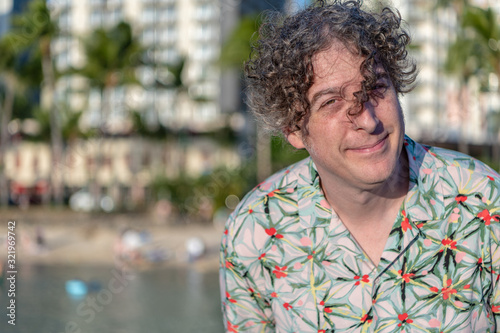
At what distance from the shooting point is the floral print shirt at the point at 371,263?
5.85 feet

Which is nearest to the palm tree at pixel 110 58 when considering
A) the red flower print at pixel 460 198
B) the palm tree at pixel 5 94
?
the palm tree at pixel 5 94

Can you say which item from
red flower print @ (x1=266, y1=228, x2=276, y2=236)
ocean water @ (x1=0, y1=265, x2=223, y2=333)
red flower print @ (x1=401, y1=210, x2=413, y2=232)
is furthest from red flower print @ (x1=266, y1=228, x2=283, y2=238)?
ocean water @ (x1=0, y1=265, x2=223, y2=333)

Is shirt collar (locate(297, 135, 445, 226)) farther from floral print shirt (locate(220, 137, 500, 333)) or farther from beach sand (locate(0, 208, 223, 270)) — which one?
beach sand (locate(0, 208, 223, 270))

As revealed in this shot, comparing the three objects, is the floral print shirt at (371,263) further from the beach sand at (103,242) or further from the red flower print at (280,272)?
the beach sand at (103,242)

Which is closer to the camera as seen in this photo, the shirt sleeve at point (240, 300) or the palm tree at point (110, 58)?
the shirt sleeve at point (240, 300)

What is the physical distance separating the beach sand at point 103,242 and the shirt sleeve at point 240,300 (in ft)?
49.9

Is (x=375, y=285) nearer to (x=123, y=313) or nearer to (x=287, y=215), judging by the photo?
(x=287, y=215)

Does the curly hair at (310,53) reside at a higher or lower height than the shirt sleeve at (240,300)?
higher

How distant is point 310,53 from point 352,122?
0.21 metres

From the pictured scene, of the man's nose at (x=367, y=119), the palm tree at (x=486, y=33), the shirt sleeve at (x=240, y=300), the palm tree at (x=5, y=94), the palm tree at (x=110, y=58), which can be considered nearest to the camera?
the man's nose at (x=367, y=119)

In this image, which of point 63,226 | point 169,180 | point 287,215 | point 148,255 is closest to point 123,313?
point 148,255

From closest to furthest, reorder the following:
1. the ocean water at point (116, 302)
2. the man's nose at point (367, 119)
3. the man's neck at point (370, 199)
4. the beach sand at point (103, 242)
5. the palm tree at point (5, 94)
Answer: the man's nose at point (367, 119)
the man's neck at point (370, 199)
the ocean water at point (116, 302)
the beach sand at point (103, 242)
the palm tree at point (5, 94)

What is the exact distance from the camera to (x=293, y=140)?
6.49ft

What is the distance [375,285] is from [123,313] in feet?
34.5
